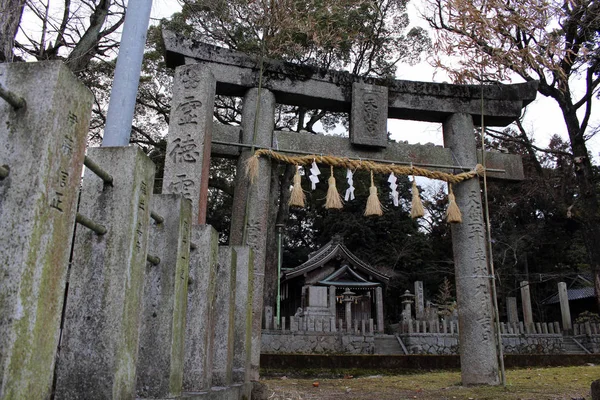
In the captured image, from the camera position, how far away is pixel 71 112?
1.77 metres

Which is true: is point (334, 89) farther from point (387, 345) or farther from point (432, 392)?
point (387, 345)

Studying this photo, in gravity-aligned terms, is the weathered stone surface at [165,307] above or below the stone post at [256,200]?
below

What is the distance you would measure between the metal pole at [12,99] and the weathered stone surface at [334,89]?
4677 millimetres

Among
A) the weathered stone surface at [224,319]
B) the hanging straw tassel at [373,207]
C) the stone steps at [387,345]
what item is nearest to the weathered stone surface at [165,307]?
the weathered stone surface at [224,319]

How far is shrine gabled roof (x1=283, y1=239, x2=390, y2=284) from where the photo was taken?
66.4 ft

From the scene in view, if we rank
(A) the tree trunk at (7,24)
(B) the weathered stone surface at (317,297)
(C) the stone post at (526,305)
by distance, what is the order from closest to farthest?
(A) the tree trunk at (7,24) → (B) the weathered stone surface at (317,297) → (C) the stone post at (526,305)

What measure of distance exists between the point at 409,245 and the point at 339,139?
1839 cm

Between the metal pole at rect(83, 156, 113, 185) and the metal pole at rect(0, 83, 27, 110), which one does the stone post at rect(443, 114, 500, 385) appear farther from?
the metal pole at rect(0, 83, 27, 110)

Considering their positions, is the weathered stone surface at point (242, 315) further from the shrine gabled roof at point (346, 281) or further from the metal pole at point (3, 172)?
the shrine gabled roof at point (346, 281)

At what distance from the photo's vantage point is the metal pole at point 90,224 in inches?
78.0

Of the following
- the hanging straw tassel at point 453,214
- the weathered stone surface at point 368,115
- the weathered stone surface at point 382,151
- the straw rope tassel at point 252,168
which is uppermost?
the weathered stone surface at point 368,115

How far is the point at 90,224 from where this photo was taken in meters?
2.05

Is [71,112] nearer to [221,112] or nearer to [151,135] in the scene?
[151,135]

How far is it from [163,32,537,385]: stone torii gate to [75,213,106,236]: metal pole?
316 cm
